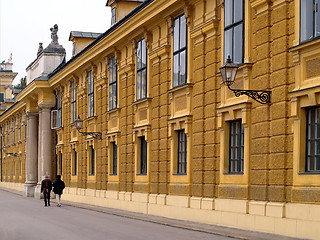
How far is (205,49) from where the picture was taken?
21.0 meters

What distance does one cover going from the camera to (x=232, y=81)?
16250 mm

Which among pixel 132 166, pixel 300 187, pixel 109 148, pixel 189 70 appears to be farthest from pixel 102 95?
pixel 300 187

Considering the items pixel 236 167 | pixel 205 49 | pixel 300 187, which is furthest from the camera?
pixel 205 49

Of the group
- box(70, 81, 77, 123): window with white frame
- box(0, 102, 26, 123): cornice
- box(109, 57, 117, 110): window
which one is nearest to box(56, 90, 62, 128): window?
box(70, 81, 77, 123): window with white frame

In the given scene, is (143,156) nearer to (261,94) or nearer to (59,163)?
(261,94)

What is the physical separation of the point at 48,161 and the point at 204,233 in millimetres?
29665

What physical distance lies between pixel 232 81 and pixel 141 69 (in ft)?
37.5

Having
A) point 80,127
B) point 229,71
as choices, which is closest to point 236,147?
point 229,71

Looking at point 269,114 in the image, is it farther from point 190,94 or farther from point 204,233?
point 190,94

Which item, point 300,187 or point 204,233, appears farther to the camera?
point 204,233

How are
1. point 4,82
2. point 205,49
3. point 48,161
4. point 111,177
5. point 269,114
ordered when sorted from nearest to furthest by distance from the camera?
point 269,114, point 205,49, point 111,177, point 48,161, point 4,82

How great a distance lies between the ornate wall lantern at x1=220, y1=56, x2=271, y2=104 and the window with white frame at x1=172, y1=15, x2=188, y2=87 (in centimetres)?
562

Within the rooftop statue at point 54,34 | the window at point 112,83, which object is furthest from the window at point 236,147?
the rooftop statue at point 54,34

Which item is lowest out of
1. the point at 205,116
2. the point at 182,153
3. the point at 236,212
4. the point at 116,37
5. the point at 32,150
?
the point at 236,212
